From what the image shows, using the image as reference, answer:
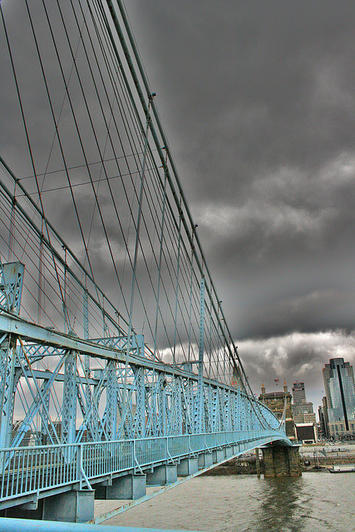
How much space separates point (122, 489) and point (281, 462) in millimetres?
65891

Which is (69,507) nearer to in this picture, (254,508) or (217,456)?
(217,456)

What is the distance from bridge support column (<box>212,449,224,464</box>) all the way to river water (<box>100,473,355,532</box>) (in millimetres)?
10472

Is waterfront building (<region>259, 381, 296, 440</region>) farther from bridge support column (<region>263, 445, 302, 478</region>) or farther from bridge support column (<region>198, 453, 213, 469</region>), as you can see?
bridge support column (<region>198, 453, 213, 469</region>)

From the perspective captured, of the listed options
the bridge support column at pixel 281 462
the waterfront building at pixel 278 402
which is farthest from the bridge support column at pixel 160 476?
the waterfront building at pixel 278 402

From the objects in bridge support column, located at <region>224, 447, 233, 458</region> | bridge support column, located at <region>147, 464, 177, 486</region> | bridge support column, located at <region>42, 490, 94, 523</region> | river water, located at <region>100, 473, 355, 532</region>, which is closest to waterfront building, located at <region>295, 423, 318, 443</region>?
river water, located at <region>100, 473, 355, 532</region>

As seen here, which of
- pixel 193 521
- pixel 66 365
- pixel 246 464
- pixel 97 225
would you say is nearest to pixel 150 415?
pixel 66 365

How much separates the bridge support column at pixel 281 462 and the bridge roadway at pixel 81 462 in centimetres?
5508

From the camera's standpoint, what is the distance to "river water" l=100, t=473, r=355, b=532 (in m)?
32.3

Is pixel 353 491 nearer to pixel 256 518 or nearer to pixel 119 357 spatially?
pixel 256 518

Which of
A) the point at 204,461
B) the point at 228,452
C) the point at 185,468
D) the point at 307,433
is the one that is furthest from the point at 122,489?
the point at 307,433

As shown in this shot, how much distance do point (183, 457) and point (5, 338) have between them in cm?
958

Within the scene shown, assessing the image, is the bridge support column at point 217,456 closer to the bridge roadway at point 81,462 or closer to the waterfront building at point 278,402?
the bridge roadway at point 81,462

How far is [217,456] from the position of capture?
22.3m

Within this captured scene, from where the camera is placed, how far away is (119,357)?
18.4m
